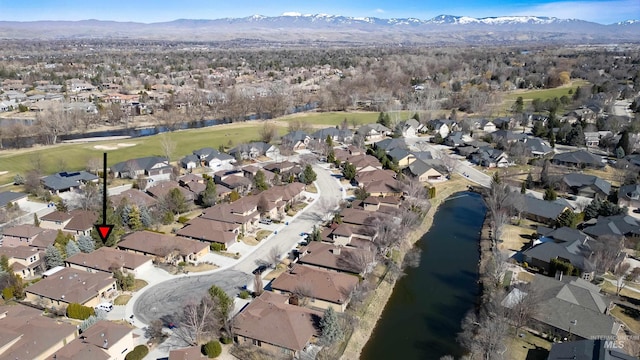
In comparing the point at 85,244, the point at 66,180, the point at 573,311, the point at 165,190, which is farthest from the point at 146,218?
the point at 573,311

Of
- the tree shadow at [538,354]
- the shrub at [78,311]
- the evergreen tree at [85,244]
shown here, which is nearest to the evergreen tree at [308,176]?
the evergreen tree at [85,244]

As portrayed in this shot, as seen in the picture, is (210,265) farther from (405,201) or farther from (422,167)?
(422,167)

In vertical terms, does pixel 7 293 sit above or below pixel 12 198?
below

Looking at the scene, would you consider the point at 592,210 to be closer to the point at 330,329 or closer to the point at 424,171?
the point at 424,171

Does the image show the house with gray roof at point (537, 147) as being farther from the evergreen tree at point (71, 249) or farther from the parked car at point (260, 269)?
the evergreen tree at point (71, 249)

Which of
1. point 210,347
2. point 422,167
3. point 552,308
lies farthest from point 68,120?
point 552,308
